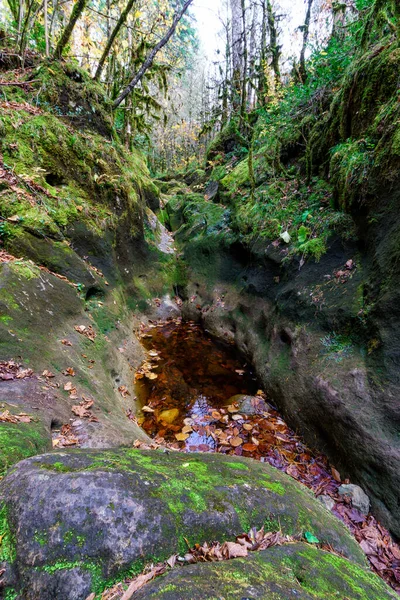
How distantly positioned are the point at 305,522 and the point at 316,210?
19.9ft

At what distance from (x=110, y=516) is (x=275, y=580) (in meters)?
0.93

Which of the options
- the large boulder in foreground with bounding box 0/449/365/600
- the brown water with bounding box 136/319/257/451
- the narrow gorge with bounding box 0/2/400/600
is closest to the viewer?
the large boulder in foreground with bounding box 0/449/365/600

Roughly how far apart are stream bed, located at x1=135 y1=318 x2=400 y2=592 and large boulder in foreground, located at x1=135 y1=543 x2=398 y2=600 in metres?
1.56

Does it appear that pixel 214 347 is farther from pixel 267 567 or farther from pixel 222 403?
pixel 267 567

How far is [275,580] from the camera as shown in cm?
143

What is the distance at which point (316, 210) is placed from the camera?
6516 mm

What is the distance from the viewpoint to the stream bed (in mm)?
3289

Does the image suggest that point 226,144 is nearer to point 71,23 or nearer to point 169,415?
point 71,23

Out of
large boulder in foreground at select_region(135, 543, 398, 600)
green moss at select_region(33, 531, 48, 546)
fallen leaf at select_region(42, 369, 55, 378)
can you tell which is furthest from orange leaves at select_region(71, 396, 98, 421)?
large boulder in foreground at select_region(135, 543, 398, 600)

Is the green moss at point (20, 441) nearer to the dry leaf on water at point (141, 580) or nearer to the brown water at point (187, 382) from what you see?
Answer: the dry leaf on water at point (141, 580)

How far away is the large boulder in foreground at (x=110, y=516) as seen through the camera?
141cm

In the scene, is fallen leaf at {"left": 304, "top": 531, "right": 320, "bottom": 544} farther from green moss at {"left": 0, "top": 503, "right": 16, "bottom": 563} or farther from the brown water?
the brown water

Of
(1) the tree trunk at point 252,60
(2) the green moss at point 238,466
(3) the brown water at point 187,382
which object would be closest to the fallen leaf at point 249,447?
(3) the brown water at point 187,382

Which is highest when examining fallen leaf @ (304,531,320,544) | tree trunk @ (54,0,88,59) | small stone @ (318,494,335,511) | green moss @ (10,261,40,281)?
tree trunk @ (54,0,88,59)
